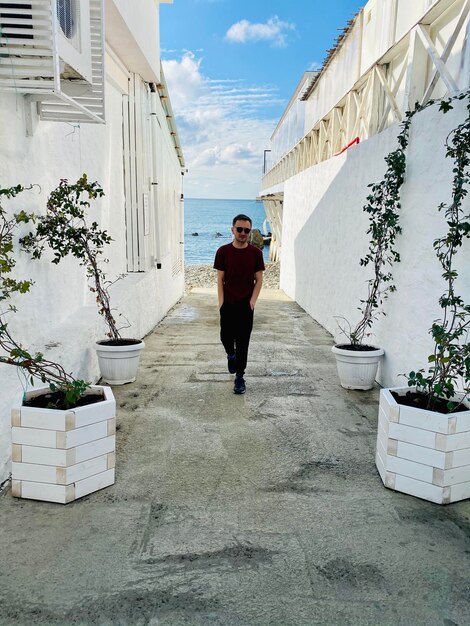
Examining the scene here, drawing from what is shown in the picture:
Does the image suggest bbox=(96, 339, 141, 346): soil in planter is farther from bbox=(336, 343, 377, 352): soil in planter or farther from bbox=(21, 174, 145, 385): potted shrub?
bbox=(336, 343, 377, 352): soil in planter

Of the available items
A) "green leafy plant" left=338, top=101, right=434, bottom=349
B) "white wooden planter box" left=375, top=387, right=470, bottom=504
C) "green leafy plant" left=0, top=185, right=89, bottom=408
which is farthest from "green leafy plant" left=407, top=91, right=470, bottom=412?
"green leafy plant" left=0, top=185, right=89, bottom=408

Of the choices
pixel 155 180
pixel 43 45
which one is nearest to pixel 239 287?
pixel 43 45

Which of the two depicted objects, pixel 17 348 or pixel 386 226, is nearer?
pixel 17 348

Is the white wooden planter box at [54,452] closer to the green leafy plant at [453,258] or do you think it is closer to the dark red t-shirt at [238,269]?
the green leafy plant at [453,258]

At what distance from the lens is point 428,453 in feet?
8.36

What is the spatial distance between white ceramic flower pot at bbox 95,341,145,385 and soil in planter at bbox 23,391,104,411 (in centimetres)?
143

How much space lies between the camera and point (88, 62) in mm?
3281

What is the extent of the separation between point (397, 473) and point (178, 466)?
1269 mm

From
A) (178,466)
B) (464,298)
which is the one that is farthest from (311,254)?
(178,466)

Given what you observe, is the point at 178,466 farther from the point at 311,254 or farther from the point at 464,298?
the point at 311,254

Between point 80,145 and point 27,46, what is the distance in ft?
6.25

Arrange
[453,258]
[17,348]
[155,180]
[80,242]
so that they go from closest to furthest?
[17,348] → [453,258] → [80,242] → [155,180]

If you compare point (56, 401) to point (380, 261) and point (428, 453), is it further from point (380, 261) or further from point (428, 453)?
point (380, 261)

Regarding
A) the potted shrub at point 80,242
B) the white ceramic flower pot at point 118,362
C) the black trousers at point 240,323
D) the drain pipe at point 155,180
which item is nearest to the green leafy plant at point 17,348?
the potted shrub at point 80,242
